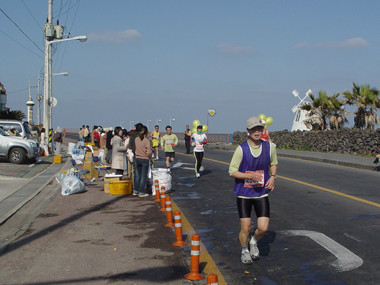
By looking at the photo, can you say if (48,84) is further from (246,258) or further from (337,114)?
(246,258)

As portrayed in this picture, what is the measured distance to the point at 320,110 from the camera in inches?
1609

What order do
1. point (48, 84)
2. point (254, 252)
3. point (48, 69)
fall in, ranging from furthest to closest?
point (48, 69)
point (48, 84)
point (254, 252)

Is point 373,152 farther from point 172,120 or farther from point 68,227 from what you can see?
point 172,120

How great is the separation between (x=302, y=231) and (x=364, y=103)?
98.0 ft

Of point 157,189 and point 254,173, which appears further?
point 157,189

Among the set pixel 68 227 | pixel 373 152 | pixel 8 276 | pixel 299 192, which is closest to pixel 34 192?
pixel 68 227

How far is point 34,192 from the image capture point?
13664 millimetres

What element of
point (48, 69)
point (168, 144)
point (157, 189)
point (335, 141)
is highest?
point (48, 69)

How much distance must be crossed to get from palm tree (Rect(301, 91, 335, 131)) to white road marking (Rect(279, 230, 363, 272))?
111 ft

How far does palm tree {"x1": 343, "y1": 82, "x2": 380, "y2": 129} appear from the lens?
34531 mm

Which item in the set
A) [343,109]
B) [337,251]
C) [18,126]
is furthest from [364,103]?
[337,251]

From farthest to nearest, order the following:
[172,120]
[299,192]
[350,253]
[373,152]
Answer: [172,120] → [373,152] → [299,192] → [350,253]

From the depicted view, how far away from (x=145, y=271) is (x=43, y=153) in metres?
27.0

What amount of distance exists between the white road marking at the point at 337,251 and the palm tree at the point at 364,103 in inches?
1130
